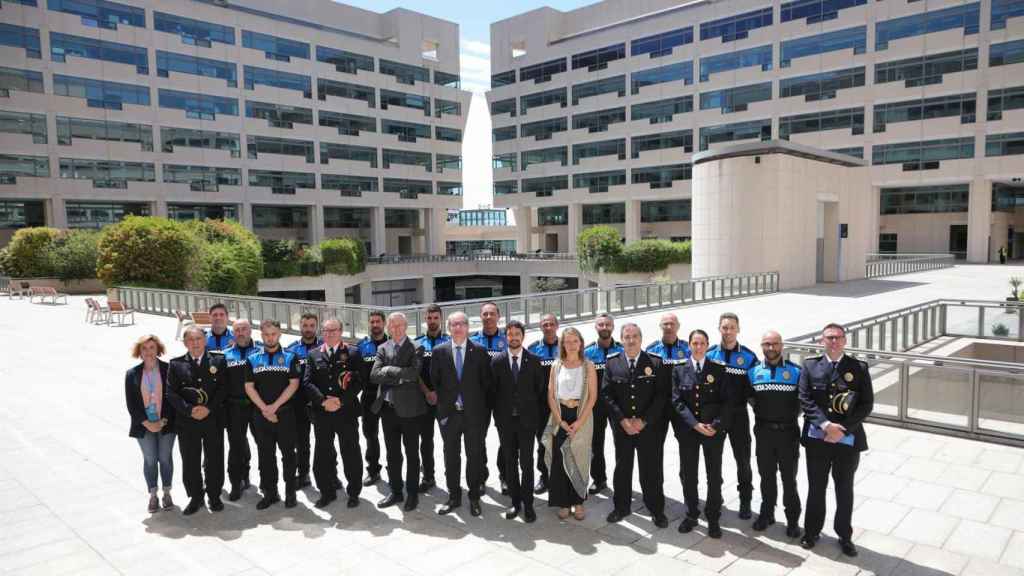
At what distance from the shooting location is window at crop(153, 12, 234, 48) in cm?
4592

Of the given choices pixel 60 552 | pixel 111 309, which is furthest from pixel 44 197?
pixel 60 552

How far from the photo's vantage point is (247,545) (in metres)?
5.42

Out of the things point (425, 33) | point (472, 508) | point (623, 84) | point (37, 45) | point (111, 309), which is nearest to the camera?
point (472, 508)

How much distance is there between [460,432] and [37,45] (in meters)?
47.5

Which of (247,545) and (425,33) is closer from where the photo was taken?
(247,545)

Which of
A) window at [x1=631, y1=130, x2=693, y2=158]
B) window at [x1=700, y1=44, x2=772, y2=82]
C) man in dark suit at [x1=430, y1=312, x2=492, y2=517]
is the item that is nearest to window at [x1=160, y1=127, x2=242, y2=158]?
window at [x1=631, y1=130, x2=693, y2=158]

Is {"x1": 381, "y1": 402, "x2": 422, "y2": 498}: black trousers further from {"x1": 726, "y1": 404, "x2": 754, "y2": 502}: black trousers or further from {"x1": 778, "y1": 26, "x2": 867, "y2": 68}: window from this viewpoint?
{"x1": 778, "y1": 26, "x2": 867, "y2": 68}: window

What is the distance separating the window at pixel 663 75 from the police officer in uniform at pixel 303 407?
1998 inches

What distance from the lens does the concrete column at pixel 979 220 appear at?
40625 mm

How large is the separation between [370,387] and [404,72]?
57.9 meters

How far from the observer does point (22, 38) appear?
4016 cm

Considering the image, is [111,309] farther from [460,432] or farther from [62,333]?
[460,432]

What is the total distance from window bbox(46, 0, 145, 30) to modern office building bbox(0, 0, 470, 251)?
8 cm

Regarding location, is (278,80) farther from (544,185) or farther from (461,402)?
(461,402)
